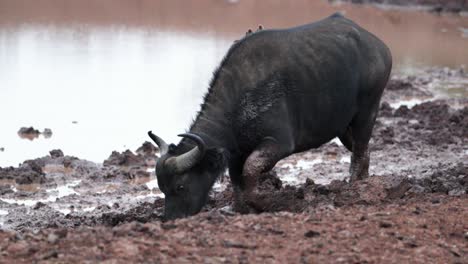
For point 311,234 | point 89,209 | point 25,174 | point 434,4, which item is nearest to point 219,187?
point 89,209

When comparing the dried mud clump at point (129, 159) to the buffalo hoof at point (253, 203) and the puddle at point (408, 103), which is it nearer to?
the buffalo hoof at point (253, 203)

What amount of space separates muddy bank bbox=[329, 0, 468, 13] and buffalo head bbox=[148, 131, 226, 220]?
33.0m

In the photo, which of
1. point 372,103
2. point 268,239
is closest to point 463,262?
point 268,239

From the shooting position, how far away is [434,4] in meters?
41.1

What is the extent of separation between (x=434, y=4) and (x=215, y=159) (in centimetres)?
3412

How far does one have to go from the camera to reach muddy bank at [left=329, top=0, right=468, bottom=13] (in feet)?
133

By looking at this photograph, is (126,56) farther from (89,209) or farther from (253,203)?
(253,203)

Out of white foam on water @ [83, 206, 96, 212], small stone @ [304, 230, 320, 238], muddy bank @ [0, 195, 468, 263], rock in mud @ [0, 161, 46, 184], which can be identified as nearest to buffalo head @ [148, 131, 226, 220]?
muddy bank @ [0, 195, 468, 263]

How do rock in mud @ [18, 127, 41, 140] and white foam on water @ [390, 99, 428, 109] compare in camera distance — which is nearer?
rock in mud @ [18, 127, 41, 140]

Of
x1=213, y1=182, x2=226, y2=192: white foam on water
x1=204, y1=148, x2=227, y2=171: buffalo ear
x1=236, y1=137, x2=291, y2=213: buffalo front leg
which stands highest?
x1=204, y1=148, x2=227, y2=171: buffalo ear

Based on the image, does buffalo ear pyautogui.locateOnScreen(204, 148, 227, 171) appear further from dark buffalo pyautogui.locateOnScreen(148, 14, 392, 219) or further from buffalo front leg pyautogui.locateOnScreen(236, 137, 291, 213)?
buffalo front leg pyautogui.locateOnScreen(236, 137, 291, 213)

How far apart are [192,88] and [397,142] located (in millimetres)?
6519

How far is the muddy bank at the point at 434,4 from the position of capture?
4053cm

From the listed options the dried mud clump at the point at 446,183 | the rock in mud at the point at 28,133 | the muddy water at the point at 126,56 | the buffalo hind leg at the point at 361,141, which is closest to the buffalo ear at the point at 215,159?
the dried mud clump at the point at 446,183
